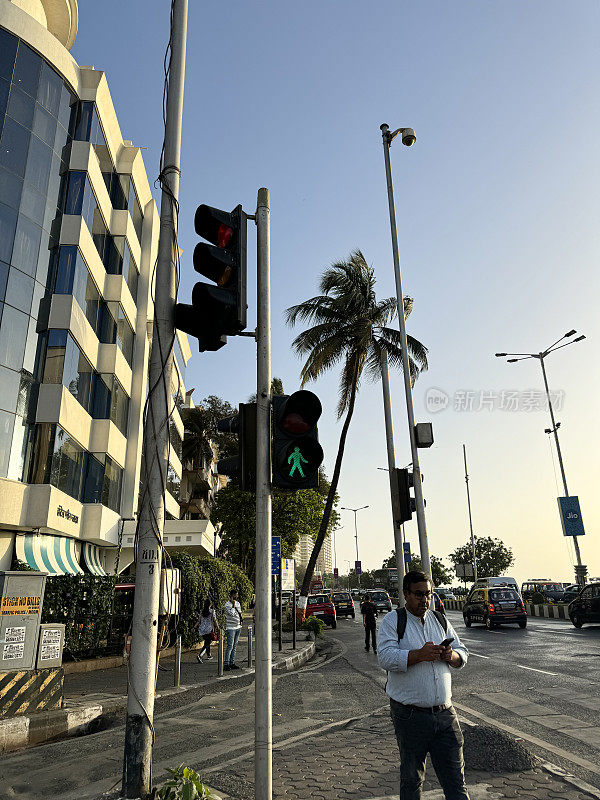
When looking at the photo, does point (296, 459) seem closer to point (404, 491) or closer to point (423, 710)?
point (423, 710)

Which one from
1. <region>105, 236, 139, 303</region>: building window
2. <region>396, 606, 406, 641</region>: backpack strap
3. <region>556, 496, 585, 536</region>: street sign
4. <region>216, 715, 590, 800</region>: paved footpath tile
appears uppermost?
<region>105, 236, 139, 303</region>: building window

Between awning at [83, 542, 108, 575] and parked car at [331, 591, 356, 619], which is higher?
awning at [83, 542, 108, 575]

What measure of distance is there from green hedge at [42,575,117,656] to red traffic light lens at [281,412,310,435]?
13.2m

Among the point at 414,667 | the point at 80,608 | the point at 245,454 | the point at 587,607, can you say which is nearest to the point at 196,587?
the point at 80,608

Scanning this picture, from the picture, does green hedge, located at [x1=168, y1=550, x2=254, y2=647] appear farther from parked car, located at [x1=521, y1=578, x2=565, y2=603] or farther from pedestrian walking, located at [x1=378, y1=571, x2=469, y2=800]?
parked car, located at [x1=521, y1=578, x2=565, y2=603]

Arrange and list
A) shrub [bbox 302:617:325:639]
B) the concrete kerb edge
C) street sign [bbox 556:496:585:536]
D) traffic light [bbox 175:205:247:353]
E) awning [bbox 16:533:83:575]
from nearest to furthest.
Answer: traffic light [bbox 175:205:247:353] < the concrete kerb edge < awning [bbox 16:533:83:575] < shrub [bbox 302:617:325:639] < street sign [bbox 556:496:585:536]

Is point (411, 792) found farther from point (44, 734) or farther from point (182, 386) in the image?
point (182, 386)

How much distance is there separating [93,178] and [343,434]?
14227mm

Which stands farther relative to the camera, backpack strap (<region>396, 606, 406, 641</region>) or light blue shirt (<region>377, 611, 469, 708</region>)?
backpack strap (<region>396, 606, 406, 641</region>)

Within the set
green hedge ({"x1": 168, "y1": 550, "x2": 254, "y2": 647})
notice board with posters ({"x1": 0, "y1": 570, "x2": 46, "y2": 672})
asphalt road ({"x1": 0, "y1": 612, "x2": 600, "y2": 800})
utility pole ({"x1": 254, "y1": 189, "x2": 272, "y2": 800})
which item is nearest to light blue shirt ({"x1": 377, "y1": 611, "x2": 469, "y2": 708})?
utility pole ({"x1": 254, "y1": 189, "x2": 272, "y2": 800})

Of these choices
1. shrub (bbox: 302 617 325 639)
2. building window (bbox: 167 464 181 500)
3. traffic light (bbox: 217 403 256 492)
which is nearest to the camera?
traffic light (bbox: 217 403 256 492)

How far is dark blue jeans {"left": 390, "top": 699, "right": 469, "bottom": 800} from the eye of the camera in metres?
3.57

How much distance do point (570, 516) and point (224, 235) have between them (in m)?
28.9

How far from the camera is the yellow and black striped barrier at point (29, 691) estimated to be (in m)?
7.84
